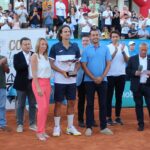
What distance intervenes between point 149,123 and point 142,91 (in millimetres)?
1097

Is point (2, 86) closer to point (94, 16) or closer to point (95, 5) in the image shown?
point (94, 16)

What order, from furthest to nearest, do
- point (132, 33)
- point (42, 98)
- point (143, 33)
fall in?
1. point (132, 33)
2. point (143, 33)
3. point (42, 98)

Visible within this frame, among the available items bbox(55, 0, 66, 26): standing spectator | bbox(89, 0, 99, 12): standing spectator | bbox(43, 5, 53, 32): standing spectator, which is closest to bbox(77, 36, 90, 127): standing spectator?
bbox(43, 5, 53, 32): standing spectator

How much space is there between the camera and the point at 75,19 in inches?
795

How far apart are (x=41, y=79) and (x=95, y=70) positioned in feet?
3.41

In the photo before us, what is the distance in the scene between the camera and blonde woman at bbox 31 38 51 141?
8320mm

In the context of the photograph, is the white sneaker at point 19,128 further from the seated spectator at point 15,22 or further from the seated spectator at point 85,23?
the seated spectator at point 85,23

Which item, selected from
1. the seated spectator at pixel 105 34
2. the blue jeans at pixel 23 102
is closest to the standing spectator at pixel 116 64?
the blue jeans at pixel 23 102

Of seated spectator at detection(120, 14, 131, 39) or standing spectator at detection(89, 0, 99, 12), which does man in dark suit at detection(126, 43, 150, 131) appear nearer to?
seated spectator at detection(120, 14, 131, 39)

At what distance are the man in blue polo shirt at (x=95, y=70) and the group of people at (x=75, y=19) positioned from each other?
9.92 metres

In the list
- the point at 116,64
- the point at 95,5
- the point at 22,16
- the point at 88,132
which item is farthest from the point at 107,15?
the point at 88,132

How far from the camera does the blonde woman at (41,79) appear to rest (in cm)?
832

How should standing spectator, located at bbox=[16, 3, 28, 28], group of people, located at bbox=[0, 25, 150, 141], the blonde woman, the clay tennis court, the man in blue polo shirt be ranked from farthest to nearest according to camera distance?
standing spectator, located at bbox=[16, 3, 28, 28]
the man in blue polo shirt
group of people, located at bbox=[0, 25, 150, 141]
the blonde woman
the clay tennis court

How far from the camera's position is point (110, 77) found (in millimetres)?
9578
